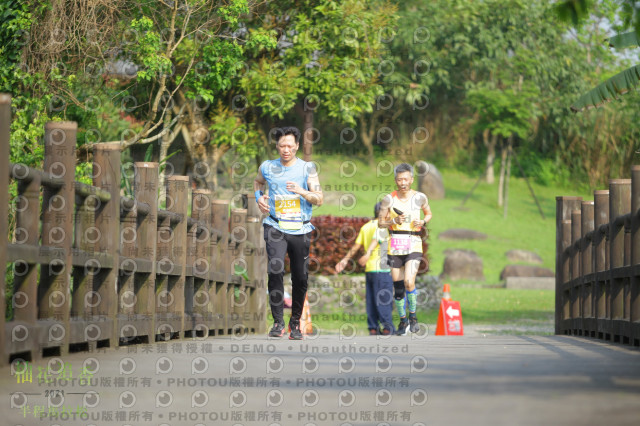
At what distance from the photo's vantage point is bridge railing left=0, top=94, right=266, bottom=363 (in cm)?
584

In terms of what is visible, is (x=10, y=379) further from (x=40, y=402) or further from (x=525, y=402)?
(x=525, y=402)

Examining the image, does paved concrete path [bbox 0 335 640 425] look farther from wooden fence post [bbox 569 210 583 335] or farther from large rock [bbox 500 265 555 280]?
large rock [bbox 500 265 555 280]

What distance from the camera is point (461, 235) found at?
126 feet

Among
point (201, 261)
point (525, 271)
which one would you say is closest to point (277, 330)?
point (201, 261)

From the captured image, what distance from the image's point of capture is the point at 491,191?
49469 millimetres

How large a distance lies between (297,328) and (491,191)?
40.4 meters

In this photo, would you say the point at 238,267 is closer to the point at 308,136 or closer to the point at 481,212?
the point at 308,136

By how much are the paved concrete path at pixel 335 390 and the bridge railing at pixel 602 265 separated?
60.7 inches

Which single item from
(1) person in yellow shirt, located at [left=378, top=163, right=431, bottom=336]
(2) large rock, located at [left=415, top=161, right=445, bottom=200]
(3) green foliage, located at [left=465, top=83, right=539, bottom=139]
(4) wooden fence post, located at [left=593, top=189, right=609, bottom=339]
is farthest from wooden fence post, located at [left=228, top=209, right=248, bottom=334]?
(2) large rock, located at [left=415, top=161, right=445, bottom=200]

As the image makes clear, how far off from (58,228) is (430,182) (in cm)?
4010

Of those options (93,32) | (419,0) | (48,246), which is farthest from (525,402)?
(419,0)

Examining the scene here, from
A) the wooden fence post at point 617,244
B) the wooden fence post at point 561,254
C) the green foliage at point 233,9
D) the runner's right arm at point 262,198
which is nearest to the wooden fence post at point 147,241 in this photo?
the runner's right arm at point 262,198

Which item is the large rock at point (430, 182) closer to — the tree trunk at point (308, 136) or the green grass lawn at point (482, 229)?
the green grass lawn at point (482, 229)

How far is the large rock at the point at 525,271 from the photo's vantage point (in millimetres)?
31172
